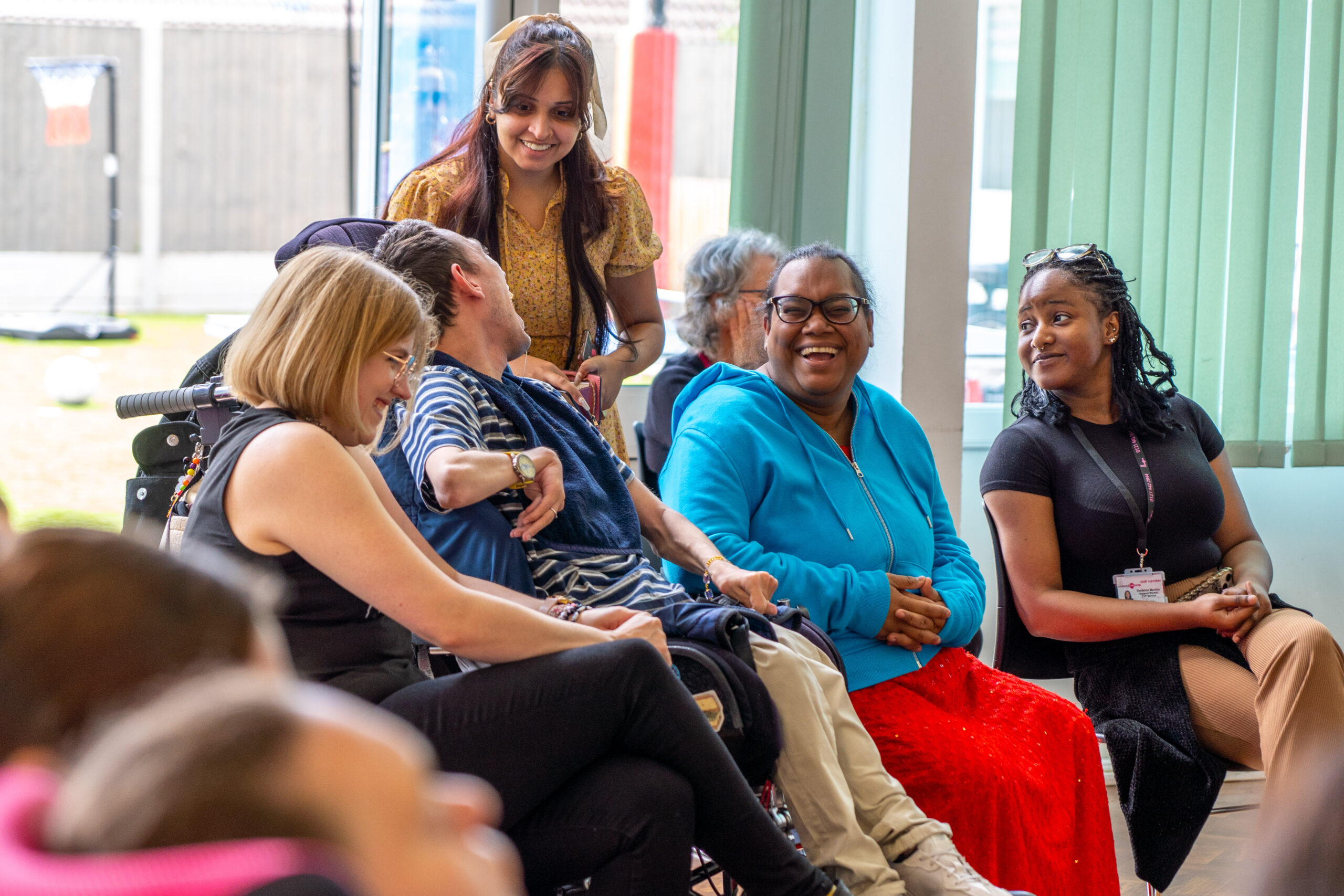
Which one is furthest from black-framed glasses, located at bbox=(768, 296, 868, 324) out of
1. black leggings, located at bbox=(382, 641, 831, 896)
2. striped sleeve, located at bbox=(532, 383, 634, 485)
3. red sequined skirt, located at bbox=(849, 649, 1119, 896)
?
black leggings, located at bbox=(382, 641, 831, 896)

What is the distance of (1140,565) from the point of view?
265cm

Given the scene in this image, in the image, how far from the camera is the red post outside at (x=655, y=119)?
3531 millimetres

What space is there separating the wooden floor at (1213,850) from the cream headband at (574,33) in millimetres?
1823

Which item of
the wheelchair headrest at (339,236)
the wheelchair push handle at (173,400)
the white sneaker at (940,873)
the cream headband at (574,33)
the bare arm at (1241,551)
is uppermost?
the cream headband at (574,33)

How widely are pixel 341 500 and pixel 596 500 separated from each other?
2.26 ft

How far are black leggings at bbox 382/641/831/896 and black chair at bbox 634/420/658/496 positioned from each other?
1.40 meters

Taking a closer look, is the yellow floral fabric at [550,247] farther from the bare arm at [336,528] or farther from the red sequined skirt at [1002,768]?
the bare arm at [336,528]

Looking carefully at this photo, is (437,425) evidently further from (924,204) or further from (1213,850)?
(1213,850)

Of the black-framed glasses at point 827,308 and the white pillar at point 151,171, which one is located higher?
the white pillar at point 151,171

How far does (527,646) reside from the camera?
1584 mm

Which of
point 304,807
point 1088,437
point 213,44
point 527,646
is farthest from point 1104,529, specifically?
point 213,44

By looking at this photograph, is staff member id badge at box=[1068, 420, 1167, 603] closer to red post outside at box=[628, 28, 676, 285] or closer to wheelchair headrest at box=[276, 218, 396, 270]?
red post outside at box=[628, 28, 676, 285]

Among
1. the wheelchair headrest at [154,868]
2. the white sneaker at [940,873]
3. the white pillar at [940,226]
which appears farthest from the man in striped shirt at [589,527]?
the white pillar at [940,226]

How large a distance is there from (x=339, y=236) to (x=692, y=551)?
85cm
